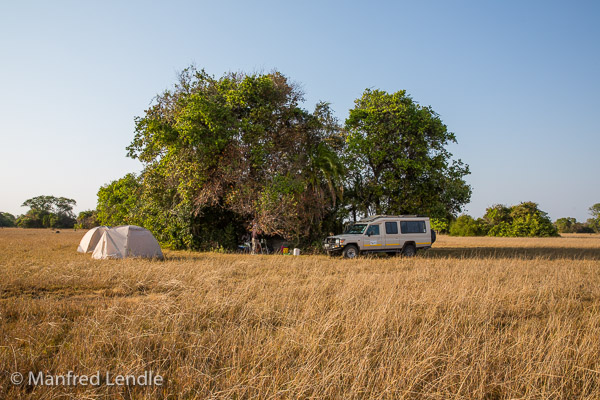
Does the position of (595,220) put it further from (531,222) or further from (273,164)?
(273,164)

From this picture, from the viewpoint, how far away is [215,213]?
22.9m

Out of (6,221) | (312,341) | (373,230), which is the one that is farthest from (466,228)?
(6,221)

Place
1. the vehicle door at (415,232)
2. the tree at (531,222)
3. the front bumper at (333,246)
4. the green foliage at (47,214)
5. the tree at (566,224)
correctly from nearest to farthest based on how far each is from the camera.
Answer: the front bumper at (333,246) → the vehicle door at (415,232) → the tree at (531,222) → the green foliage at (47,214) → the tree at (566,224)

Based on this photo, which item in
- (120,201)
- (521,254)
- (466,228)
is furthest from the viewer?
(466,228)

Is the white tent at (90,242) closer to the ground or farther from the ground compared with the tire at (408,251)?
farther from the ground

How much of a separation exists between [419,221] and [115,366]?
18007mm

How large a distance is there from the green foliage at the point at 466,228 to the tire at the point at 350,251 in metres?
53.9

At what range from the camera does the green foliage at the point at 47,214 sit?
266ft

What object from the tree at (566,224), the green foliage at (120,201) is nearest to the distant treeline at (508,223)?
the tree at (566,224)

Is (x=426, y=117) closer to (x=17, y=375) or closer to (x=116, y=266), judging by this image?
(x=116, y=266)

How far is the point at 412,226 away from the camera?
19.8 meters

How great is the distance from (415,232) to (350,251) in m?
4.08

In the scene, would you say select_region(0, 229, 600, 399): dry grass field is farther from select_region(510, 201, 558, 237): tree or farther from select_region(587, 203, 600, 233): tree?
select_region(587, 203, 600, 233): tree

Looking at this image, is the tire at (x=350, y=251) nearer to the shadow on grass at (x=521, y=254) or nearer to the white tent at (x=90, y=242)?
the shadow on grass at (x=521, y=254)
